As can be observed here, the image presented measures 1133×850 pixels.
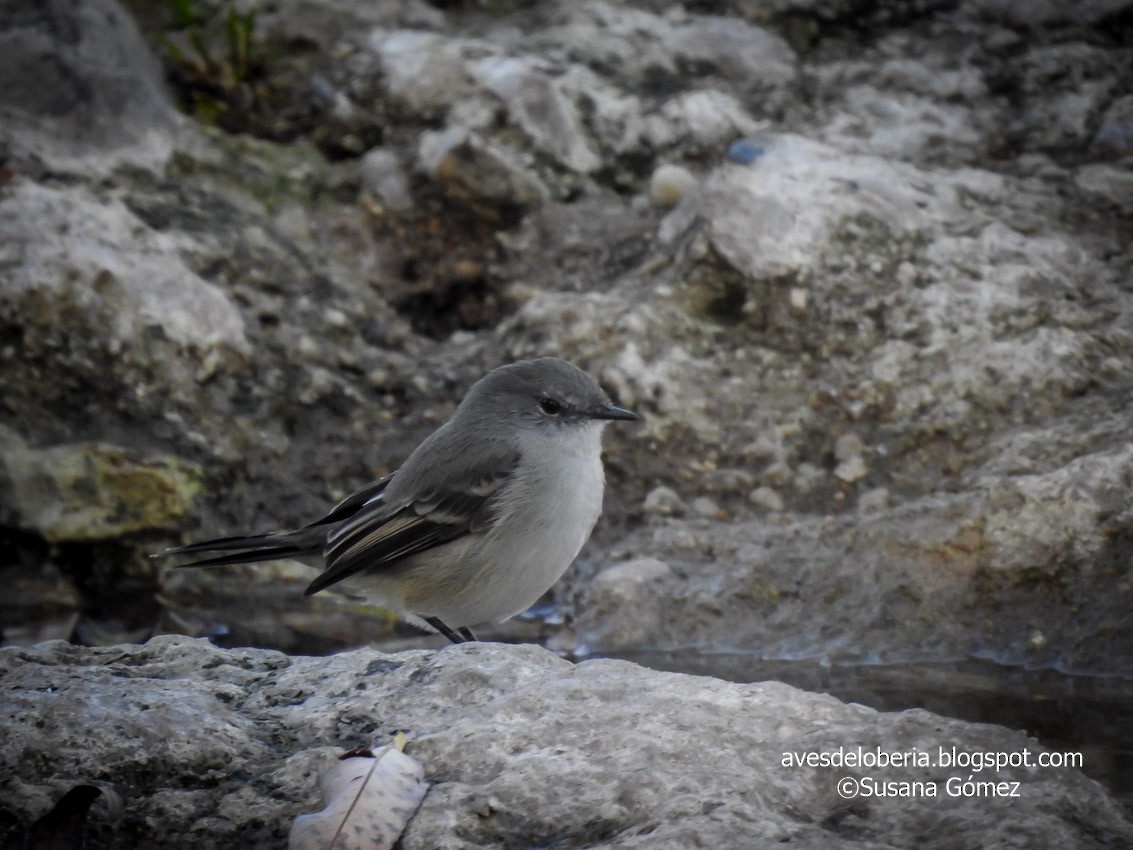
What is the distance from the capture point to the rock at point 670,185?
Result: 6.95 meters

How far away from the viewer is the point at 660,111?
7305 millimetres

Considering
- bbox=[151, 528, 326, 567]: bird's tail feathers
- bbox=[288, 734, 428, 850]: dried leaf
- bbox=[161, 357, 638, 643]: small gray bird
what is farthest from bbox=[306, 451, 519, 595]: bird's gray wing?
bbox=[288, 734, 428, 850]: dried leaf

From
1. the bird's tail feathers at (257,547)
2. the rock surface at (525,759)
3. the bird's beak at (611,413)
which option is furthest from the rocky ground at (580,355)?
the bird's beak at (611,413)

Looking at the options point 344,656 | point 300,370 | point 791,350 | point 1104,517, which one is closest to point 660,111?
point 791,350

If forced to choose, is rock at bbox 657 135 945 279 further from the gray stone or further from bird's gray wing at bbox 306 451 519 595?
bird's gray wing at bbox 306 451 519 595

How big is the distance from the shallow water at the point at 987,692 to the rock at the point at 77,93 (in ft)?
12.7

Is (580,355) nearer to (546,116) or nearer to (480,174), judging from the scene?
(480,174)

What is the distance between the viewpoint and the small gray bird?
469cm

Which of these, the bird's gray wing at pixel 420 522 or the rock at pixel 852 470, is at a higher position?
the bird's gray wing at pixel 420 522

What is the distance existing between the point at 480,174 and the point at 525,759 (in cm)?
446

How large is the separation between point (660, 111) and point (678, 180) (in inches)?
22.6

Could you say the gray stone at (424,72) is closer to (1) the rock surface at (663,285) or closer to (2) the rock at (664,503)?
(1) the rock surface at (663,285)

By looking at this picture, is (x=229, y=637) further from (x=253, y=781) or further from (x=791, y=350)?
(x=791, y=350)

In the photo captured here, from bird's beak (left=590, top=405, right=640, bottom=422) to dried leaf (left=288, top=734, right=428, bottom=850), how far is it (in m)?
2.17
